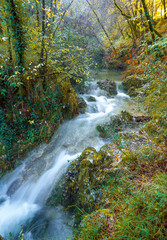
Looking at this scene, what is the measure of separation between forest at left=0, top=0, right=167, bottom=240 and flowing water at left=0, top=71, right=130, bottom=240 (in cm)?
3

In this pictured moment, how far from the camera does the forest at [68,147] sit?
79.2 inches

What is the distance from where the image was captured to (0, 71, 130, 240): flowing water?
356 cm

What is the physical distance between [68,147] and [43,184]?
166 cm

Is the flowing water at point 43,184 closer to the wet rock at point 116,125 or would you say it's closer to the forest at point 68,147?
the forest at point 68,147

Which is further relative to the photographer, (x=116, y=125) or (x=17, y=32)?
(x=116, y=125)

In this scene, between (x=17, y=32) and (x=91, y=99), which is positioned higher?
(x=17, y=32)

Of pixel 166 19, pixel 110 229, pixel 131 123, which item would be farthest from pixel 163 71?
pixel 166 19

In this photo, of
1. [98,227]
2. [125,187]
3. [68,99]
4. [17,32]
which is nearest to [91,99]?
[68,99]

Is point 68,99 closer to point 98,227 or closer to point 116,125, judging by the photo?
point 116,125

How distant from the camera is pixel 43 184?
4.52 metres

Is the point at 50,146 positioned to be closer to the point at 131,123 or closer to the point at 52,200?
the point at 52,200

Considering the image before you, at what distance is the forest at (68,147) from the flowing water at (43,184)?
30 millimetres

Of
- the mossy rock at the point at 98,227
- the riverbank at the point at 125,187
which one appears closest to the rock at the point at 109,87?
the riverbank at the point at 125,187

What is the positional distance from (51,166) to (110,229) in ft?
11.9
